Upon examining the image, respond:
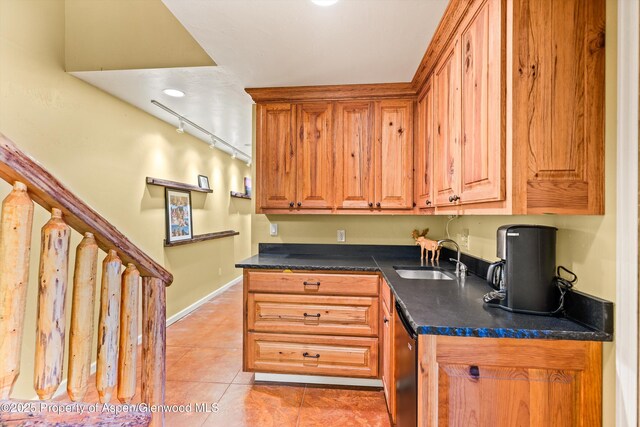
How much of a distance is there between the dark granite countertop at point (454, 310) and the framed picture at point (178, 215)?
1660 millimetres

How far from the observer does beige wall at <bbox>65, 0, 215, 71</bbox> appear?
2312mm

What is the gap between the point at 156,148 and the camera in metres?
3.41

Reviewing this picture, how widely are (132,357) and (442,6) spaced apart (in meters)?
2.14

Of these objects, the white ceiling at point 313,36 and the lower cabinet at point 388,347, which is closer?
the white ceiling at point 313,36

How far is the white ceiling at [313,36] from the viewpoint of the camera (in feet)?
4.96

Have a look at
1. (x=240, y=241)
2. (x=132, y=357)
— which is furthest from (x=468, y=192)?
(x=240, y=241)

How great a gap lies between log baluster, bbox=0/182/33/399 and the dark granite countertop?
4.20 ft

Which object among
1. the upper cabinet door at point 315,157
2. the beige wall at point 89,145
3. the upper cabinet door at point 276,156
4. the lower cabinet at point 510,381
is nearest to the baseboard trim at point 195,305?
the beige wall at point 89,145

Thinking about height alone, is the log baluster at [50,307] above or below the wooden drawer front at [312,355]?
above

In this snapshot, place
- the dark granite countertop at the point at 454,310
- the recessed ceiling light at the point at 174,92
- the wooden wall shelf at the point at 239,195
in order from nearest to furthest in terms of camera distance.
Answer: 1. the dark granite countertop at the point at 454,310
2. the recessed ceiling light at the point at 174,92
3. the wooden wall shelf at the point at 239,195

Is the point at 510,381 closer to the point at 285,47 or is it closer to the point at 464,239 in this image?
the point at 464,239

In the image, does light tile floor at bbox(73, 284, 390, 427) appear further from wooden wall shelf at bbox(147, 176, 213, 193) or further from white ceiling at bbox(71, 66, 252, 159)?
white ceiling at bbox(71, 66, 252, 159)

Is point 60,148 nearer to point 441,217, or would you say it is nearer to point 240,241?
point 441,217

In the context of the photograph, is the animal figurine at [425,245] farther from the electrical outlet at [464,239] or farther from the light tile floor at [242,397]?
the light tile floor at [242,397]
